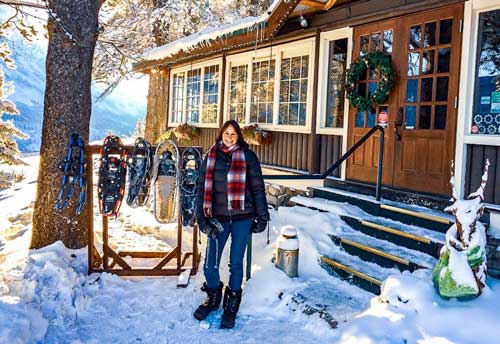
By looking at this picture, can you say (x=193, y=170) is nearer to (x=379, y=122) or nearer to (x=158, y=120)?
(x=379, y=122)

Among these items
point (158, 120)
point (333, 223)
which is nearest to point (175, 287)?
point (333, 223)

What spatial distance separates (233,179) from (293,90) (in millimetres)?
4065

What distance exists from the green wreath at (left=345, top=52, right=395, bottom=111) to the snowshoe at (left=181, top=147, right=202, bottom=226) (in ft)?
8.01

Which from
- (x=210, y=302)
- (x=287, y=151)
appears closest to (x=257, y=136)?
(x=287, y=151)

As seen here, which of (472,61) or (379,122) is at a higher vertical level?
(472,61)

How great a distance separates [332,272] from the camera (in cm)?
428

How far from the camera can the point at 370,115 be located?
567 centimetres

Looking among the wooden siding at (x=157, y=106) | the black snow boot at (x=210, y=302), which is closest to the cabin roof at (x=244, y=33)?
the wooden siding at (x=157, y=106)

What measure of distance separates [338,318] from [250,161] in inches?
55.6

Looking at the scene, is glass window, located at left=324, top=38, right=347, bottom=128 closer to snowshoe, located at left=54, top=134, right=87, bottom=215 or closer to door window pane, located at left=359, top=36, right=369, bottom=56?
door window pane, located at left=359, top=36, right=369, bottom=56

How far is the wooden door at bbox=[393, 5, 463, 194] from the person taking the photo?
184 inches

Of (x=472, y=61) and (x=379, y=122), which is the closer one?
(x=472, y=61)

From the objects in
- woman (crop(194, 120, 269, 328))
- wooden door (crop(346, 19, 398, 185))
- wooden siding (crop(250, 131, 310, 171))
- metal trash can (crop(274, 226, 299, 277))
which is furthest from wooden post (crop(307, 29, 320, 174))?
woman (crop(194, 120, 269, 328))

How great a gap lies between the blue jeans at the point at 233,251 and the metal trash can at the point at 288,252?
652 millimetres
